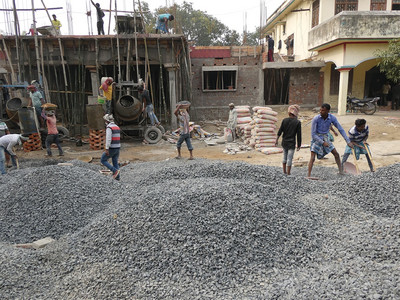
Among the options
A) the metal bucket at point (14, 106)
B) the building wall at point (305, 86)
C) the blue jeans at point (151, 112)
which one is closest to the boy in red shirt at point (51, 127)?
the metal bucket at point (14, 106)

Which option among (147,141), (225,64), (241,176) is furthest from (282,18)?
(241,176)

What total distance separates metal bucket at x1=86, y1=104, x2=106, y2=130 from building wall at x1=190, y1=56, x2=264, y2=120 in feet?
18.4

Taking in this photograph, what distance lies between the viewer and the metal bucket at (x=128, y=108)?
9828 millimetres

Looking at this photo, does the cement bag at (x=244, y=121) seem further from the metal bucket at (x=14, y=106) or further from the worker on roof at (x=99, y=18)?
the metal bucket at (x=14, y=106)

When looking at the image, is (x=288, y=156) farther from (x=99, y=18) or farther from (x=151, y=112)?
(x=99, y=18)

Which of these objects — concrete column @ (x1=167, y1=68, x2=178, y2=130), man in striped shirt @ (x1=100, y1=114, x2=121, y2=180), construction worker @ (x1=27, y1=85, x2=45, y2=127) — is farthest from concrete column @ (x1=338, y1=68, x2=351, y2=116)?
construction worker @ (x1=27, y1=85, x2=45, y2=127)

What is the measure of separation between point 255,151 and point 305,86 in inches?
288

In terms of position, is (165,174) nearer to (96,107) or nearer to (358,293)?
(358,293)

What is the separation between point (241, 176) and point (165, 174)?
1397mm

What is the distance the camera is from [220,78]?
48.6 ft

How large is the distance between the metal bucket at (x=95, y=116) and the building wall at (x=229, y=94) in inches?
221

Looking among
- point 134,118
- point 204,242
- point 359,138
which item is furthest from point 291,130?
point 134,118

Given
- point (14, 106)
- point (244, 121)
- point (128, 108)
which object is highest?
point (14, 106)

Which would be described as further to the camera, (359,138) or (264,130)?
(264,130)
